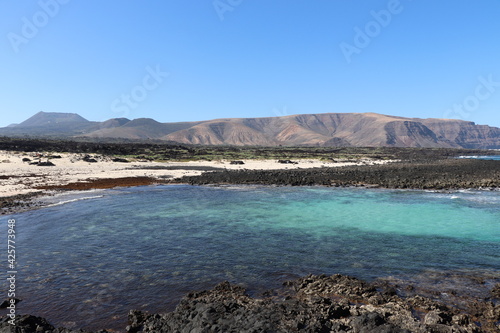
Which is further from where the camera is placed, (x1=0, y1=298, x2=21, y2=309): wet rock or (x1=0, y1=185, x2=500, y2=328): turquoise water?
(x1=0, y1=185, x2=500, y2=328): turquoise water

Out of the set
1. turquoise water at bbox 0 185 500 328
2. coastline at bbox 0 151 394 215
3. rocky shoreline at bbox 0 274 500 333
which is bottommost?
turquoise water at bbox 0 185 500 328

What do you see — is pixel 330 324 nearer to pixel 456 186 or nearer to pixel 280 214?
pixel 280 214

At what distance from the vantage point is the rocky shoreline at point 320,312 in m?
8.13

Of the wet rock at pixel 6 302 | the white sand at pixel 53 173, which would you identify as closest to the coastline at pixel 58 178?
the white sand at pixel 53 173

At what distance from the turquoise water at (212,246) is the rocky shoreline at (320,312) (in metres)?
0.88

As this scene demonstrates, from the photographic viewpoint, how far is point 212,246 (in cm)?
1659

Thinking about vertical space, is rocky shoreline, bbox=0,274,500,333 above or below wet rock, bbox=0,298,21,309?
above

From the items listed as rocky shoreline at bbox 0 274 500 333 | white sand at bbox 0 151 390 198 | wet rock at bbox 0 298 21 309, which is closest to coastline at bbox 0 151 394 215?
white sand at bbox 0 151 390 198

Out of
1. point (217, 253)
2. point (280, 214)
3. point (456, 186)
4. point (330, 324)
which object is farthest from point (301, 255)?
point (456, 186)

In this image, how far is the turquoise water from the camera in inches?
442

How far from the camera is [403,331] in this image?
764 centimetres

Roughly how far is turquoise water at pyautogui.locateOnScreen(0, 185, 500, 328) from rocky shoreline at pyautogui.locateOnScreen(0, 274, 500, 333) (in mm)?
885

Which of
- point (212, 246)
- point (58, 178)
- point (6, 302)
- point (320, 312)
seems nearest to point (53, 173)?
point (58, 178)

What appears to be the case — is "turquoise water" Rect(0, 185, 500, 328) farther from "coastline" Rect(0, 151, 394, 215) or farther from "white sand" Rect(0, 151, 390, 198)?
"white sand" Rect(0, 151, 390, 198)
